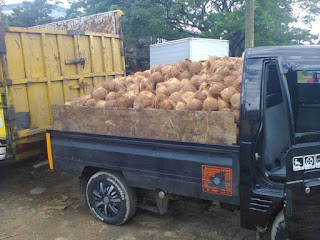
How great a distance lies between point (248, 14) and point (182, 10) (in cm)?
998

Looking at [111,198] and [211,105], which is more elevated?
[211,105]

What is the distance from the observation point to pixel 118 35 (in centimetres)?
663

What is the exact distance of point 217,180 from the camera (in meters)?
3.11

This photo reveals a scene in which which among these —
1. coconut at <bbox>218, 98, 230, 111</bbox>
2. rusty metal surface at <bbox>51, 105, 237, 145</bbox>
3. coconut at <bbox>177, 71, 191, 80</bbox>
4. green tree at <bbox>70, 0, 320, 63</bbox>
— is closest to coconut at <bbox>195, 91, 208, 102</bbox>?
coconut at <bbox>218, 98, 230, 111</bbox>

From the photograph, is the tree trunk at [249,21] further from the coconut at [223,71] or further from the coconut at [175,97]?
the coconut at [175,97]

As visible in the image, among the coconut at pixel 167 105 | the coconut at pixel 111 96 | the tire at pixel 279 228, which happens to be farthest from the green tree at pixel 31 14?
the tire at pixel 279 228

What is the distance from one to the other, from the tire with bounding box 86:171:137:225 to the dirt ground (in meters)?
0.13

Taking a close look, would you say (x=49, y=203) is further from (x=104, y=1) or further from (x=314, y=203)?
(x=104, y=1)

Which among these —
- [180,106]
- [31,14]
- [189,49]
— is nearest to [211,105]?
[180,106]

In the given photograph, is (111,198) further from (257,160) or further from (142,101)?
(257,160)

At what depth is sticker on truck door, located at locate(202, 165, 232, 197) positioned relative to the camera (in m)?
3.05

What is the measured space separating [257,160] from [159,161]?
3.33 ft

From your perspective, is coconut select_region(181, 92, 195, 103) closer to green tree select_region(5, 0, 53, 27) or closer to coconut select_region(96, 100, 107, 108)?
coconut select_region(96, 100, 107, 108)

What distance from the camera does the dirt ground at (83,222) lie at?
3.87 metres
